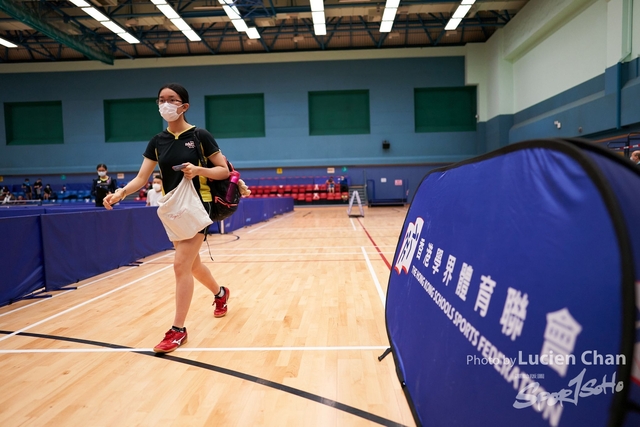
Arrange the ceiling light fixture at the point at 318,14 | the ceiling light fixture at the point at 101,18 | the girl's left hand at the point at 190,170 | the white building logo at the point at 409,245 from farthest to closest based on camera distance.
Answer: the ceiling light fixture at the point at 318,14, the ceiling light fixture at the point at 101,18, the girl's left hand at the point at 190,170, the white building logo at the point at 409,245

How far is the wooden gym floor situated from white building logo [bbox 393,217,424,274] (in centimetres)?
62

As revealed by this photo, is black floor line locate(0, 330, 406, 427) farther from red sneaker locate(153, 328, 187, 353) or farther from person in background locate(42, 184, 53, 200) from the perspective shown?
person in background locate(42, 184, 53, 200)

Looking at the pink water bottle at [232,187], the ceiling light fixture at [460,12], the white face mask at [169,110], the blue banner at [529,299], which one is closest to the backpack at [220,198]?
the pink water bottle at [232,187]

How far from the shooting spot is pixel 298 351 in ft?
9.11

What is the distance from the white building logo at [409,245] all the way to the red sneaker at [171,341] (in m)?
1.58

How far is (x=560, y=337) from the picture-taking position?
32.3 inches

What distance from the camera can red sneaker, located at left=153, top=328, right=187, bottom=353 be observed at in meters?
2.79

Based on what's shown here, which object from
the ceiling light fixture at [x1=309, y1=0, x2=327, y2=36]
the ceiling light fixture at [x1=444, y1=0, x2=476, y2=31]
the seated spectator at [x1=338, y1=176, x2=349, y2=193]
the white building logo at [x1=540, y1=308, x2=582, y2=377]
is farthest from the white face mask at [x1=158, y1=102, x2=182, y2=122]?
the seated spectator at [x1=338, y1=176, x2=349, y2=193]

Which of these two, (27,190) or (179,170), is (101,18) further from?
(179,170)

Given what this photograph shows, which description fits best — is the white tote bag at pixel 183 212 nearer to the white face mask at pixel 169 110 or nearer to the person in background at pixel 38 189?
the white face mask at pixel 169 110

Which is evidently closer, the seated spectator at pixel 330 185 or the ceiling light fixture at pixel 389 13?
the ceiling light fixture at pixel 389 13

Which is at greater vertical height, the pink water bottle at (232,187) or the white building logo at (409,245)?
the pink water bottle at (232,187)

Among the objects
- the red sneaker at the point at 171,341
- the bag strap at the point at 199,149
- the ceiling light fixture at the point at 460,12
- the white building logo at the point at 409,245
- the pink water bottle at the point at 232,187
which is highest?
the ceiling light fixture at the point at 460,12

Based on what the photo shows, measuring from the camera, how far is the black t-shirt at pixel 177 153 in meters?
2.88
